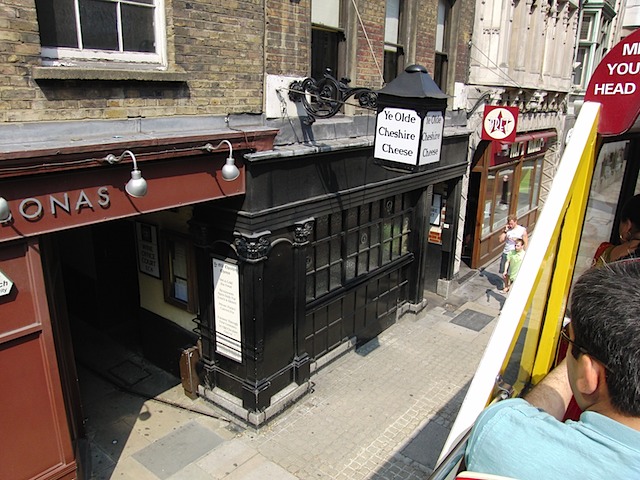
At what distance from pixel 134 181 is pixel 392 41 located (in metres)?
5.91

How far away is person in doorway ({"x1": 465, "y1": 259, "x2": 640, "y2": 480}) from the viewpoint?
1291 millimetres

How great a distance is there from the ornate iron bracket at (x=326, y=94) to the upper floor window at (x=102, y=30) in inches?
76.3

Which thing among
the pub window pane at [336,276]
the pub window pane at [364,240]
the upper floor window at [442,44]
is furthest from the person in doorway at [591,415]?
the upper floor window at [442,44]

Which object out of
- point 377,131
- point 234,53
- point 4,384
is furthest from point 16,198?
point 377,131

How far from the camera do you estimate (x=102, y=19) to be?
4.89 m

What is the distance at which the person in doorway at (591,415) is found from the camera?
129cm

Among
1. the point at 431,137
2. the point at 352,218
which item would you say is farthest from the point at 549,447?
the point at 352,218

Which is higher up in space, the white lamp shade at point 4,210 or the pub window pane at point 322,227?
the white lamp shade at point 4,210

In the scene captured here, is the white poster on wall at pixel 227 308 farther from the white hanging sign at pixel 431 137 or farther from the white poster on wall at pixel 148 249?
the white hanging sign at pixel 431 137

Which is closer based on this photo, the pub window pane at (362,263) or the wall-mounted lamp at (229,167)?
the wall-mounted lamp at (229,167)

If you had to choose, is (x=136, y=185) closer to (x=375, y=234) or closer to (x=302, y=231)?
(x=302, y=231)

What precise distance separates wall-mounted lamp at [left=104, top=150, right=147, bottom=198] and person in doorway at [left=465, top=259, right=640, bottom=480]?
3894 millimetres

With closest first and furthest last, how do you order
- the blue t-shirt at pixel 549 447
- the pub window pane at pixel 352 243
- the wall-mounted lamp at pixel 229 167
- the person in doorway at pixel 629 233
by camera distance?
the blue t-shirt at pixel 549 447, the person in doorway at pixel 629 233, the wall-mounted lamp at pixel 229 167, the pub window pane at pixel 352 243

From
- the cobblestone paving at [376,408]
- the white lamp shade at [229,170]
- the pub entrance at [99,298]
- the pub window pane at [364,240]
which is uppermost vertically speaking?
the white lamp shade at [229,170]
